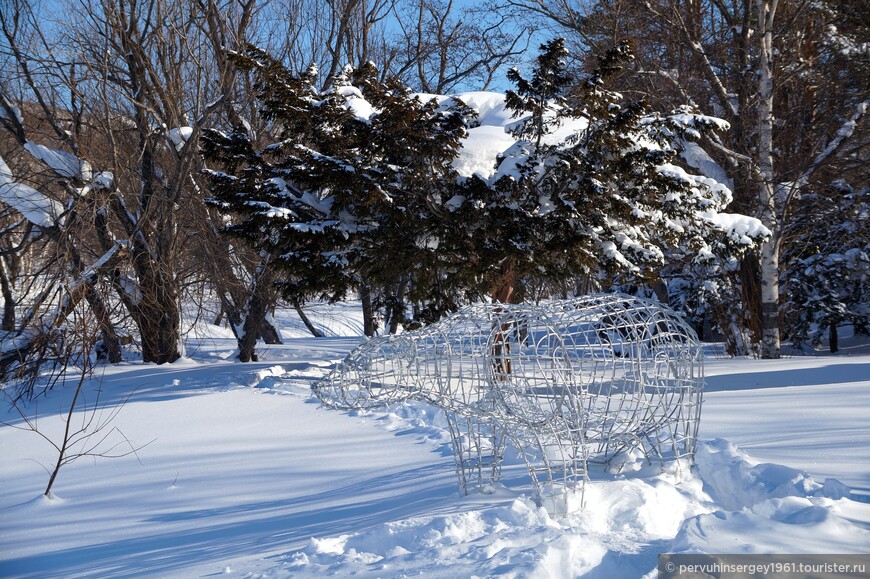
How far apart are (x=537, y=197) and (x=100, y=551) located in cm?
693

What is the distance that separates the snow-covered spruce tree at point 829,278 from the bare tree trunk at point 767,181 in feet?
13.0

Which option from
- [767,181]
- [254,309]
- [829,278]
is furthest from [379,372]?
[829,278]

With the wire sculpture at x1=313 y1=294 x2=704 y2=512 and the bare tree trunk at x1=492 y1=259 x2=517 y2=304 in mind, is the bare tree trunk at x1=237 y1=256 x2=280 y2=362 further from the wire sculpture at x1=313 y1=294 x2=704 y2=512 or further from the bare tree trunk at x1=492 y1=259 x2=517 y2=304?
the wire sculpture at x1=313 y1=294 x2=704 y2=512

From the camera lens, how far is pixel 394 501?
14.9ft

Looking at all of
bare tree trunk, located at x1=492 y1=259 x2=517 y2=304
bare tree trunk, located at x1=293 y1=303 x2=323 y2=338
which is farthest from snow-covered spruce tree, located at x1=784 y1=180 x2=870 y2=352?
bare tree trunk, located at x1=293 y1=303 x2=323 y2=338

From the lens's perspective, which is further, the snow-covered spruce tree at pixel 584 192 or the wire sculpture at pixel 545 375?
the snow-covered spruce tree at pixel 584 192

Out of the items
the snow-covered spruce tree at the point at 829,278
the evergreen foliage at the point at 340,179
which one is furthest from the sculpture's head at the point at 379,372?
the snow-covered spruce tree at the point at 829,278

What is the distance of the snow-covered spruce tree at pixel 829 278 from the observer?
15.1 meters

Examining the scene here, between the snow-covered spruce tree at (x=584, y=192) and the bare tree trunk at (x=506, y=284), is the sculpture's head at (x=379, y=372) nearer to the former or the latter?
the snow-covered spruce tree at (x=584, y=192)

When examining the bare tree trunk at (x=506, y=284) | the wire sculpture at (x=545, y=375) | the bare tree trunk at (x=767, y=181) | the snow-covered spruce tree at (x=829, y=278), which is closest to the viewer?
the wire sculpture at (x=545, y=375)

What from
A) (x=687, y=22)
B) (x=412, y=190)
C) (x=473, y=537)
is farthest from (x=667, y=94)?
(x=473, y=537)

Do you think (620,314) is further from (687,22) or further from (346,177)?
(687,22)

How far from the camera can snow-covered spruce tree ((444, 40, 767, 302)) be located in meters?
8.86

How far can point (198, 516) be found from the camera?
4.57 meters
